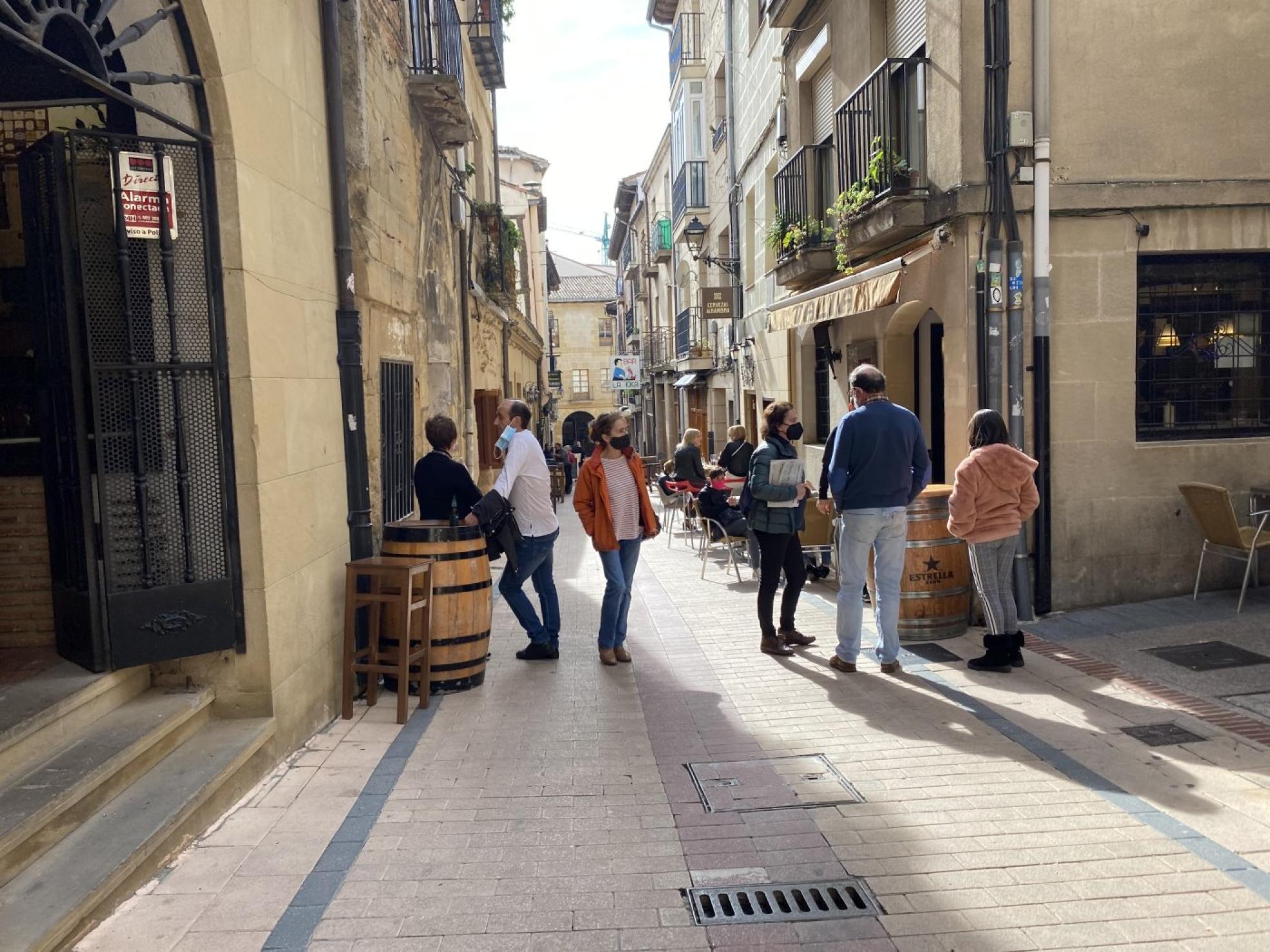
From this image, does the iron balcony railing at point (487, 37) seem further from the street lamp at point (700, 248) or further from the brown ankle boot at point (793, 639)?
the brown ankle boot at point (793, 639)

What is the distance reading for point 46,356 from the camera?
4.25 m

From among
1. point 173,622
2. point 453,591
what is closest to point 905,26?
point 453,591

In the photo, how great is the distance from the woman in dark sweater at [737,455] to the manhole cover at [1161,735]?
5.49 m

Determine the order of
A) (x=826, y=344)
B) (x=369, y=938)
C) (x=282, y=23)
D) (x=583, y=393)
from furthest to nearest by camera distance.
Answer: (x=583, y=393), (x=826, y=344), (x=282, y=23), (x=369, y=938)

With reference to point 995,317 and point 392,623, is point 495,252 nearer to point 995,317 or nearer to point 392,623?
point 995,317

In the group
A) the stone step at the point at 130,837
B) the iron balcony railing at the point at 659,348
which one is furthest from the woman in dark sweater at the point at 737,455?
the iron balcony railing at the point at 659,348

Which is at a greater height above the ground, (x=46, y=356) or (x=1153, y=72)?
(x=1153, y=72)

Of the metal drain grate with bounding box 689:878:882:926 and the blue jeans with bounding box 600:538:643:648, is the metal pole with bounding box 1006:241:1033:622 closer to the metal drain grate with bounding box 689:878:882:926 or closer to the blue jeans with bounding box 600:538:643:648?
the blue jeans with bounding box 600:538:643:648

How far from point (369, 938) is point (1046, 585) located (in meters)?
5.96

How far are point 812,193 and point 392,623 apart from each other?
771cm

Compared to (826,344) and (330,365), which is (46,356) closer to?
(330,365)

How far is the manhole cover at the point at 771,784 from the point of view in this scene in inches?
165

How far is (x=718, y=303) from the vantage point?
18.3 m

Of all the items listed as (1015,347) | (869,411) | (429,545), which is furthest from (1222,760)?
(429,545)
